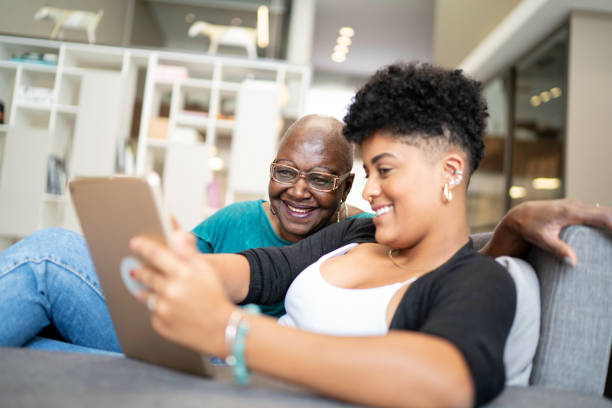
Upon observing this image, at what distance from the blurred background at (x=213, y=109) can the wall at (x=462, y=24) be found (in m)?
0.03

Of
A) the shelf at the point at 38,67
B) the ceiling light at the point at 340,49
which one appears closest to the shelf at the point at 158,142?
the shelf at the point at 38,67

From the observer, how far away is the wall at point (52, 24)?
16.4 ft

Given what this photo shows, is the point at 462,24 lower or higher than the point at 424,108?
A: higher

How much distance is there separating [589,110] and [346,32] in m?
4.03

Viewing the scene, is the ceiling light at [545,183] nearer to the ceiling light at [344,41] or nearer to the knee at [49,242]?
the knee at [49,242]

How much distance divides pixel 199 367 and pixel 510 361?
0.57 m

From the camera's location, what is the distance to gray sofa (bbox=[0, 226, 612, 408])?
A: 0.64 m

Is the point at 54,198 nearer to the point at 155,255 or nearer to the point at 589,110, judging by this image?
the point at 155,255

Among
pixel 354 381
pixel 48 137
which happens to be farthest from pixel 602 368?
pixel 48 137

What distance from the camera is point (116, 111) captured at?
4.23 metres

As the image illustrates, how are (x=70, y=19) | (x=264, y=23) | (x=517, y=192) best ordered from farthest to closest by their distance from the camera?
(x=264, y=23) < (x=517, y=192) < (x=70, y=19)

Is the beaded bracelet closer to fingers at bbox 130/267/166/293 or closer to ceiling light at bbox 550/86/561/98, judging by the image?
fingers at bbox 130/267/166/293

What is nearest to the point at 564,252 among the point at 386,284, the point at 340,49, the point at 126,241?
the point at 386,284

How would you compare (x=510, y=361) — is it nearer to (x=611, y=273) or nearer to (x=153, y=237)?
(x=611, y=273)
